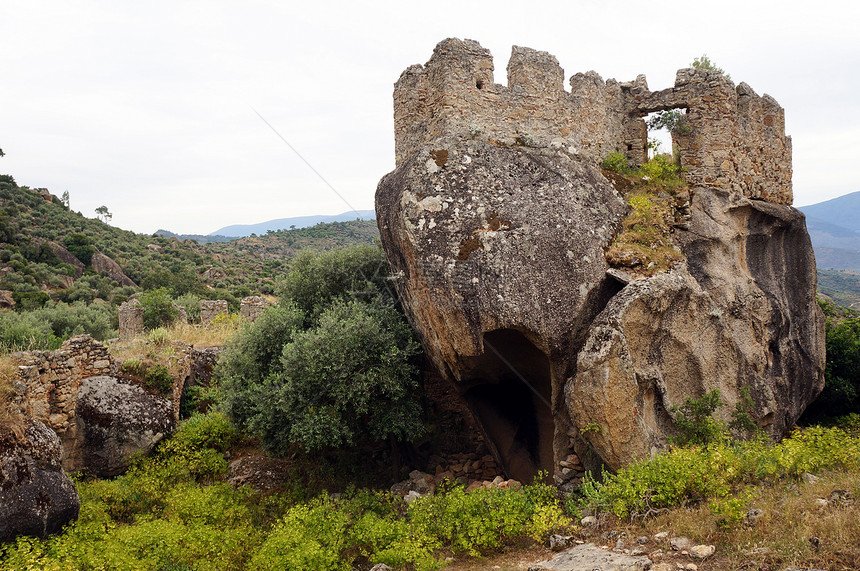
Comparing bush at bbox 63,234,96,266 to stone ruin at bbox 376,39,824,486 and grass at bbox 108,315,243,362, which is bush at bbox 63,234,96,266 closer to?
grass at bbox 108,315,243,362

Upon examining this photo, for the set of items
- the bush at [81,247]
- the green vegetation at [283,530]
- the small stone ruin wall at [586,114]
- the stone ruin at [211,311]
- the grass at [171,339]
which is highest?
the small stone ruin wall at [586,114]

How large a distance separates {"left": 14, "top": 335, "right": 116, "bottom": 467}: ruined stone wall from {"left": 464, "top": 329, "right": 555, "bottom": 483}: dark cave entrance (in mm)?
8391

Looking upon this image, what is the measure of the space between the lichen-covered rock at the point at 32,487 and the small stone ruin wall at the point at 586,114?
8.44 meters

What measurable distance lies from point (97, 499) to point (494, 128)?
1032cm

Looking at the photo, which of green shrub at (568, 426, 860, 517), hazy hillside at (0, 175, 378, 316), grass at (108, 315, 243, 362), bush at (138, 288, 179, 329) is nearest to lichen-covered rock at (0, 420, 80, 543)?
grass at (108, 315, 243, 362)

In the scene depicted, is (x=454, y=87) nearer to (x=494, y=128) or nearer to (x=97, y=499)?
(x=494, y=128)

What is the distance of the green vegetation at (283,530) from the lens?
296 inches

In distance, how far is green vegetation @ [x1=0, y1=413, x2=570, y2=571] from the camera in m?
7.53

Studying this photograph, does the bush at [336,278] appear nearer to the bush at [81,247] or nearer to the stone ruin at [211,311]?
the stone ruin at [211,311]

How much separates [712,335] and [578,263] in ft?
8.74

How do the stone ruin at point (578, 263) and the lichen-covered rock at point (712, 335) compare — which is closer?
the lichen-covered rock at point (712, 335)

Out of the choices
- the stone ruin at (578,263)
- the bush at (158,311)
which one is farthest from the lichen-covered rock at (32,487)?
the bush at (158,311)

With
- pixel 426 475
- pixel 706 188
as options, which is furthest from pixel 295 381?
pixel 706 188

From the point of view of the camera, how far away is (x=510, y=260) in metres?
9.26
